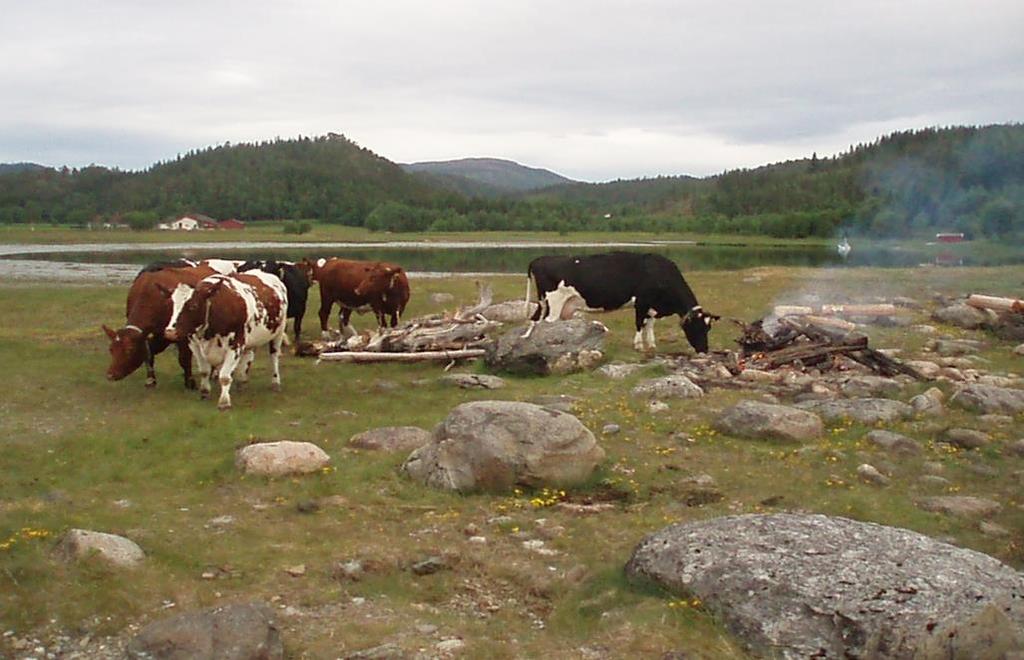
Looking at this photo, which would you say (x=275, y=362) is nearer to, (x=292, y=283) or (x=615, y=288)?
(x=292, y=283)

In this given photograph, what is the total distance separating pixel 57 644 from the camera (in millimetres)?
6918

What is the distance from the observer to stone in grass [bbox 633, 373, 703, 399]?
1594 centimetres

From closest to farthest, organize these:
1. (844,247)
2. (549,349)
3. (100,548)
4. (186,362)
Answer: (100,548)
(186,362)
(549,349)
(844,247)

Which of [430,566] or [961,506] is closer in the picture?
[430,566]

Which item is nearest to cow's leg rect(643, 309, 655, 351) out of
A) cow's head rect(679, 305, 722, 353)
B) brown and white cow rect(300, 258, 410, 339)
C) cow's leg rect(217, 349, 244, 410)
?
cow's head rect(679, 305, 722, 353)

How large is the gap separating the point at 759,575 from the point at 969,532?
4.02 metres

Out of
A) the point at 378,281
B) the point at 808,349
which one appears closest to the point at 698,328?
the point at 808,349

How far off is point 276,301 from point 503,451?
8.51 metres

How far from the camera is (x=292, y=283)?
23.2 m

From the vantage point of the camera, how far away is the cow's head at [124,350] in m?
16.6

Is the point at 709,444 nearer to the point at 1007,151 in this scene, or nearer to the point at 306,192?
the point at 1007,151

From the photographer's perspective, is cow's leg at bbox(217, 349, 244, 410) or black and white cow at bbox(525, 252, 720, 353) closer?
cow's leg at bbox(217, 349, 244, 410)

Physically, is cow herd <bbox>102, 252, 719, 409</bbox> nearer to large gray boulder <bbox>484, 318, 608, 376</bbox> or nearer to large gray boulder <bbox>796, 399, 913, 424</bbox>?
large gray boulder <bbox>484, 318, 608, 376</bbox>

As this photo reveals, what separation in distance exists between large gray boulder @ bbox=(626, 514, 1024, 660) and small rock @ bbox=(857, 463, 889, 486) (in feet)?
12.0
